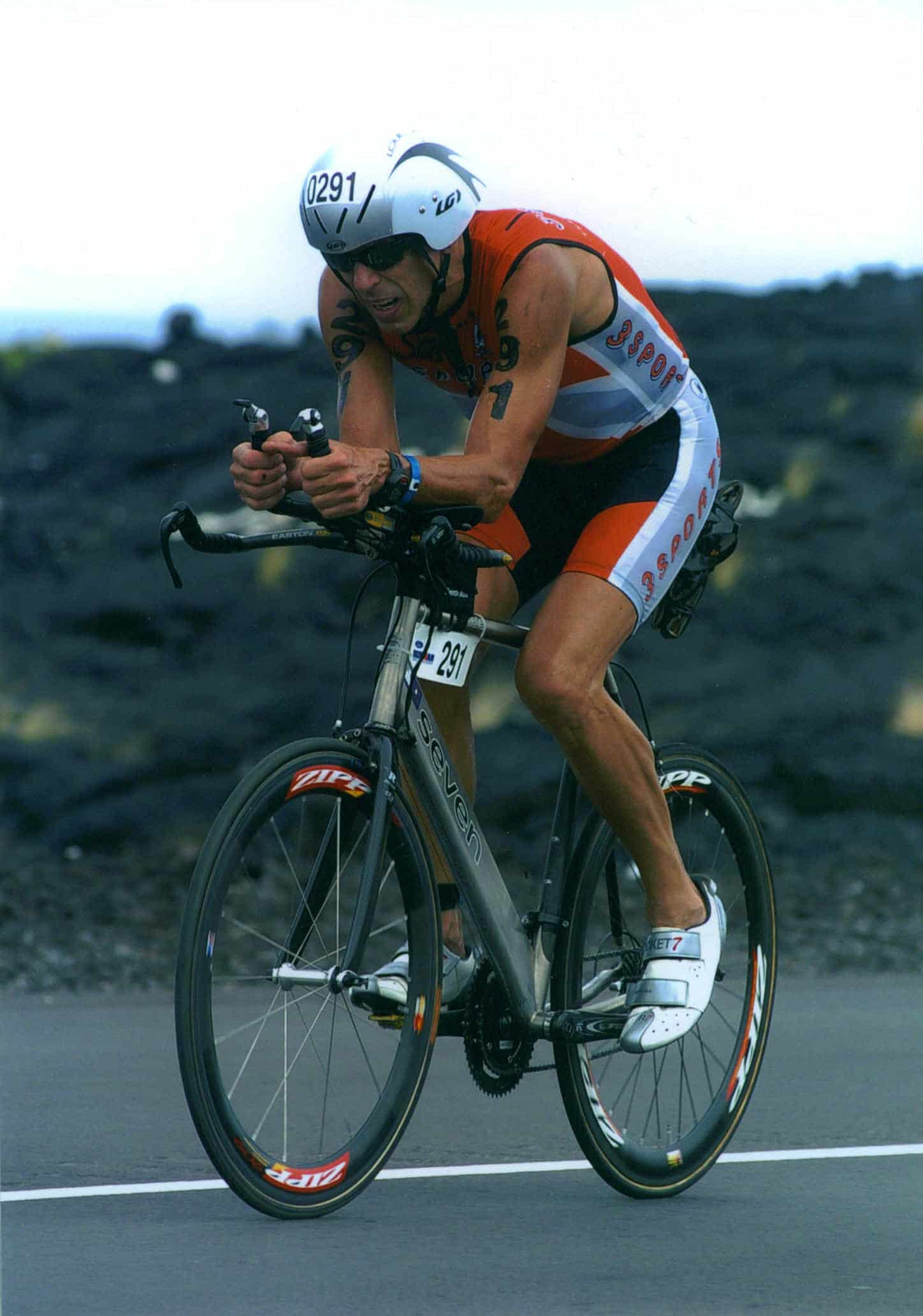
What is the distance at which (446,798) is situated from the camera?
4.39m

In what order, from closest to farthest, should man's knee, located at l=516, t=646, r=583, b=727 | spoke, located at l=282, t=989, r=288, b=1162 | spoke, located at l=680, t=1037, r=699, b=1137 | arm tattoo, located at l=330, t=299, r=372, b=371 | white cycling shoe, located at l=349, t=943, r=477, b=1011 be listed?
spoke, located at l=282, t=989, r=288, b=1162, white cycling shoe, located at l=349, t=943, r=477, b=1011, man's knee, located at l=516, t=646, r=583, b=727, arm tattoo, located at l=330, t=299, r=372, b=371, spoke, located at l=680, t=1037, r=699, b=1137

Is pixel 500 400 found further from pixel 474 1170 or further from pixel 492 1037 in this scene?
pixel 474 1170

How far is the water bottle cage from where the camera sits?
16.4 ft

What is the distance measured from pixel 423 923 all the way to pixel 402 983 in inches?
4.8

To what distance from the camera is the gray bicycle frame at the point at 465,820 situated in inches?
168

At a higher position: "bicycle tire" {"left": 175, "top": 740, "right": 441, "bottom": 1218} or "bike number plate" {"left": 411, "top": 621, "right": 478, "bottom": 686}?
"bike number plate" {"left": 411, "top": 621, "right": 478, "bottom": 686}

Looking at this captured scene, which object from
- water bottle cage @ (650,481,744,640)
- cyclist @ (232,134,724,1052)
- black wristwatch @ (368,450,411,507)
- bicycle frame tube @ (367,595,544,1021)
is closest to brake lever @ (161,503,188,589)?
cyclist @ (232,134,724,1052)

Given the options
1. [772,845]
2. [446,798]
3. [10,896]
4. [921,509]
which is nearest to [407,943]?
[446,798]

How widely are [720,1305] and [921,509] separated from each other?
772 cm

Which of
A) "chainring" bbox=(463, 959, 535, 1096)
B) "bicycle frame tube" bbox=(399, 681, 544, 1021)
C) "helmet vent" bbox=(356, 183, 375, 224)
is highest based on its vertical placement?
"helmet vent" bbox=(356, 183, 375, 224)

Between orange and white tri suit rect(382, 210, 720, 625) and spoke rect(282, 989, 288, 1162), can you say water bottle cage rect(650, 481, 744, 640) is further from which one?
spoke rect(282, 989, 288, 1162)

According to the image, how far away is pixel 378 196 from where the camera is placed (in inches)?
165

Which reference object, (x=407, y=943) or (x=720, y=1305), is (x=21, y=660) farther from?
(x=720, y=1305)

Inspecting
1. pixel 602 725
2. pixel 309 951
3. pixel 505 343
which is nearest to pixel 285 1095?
pixel 309 951
